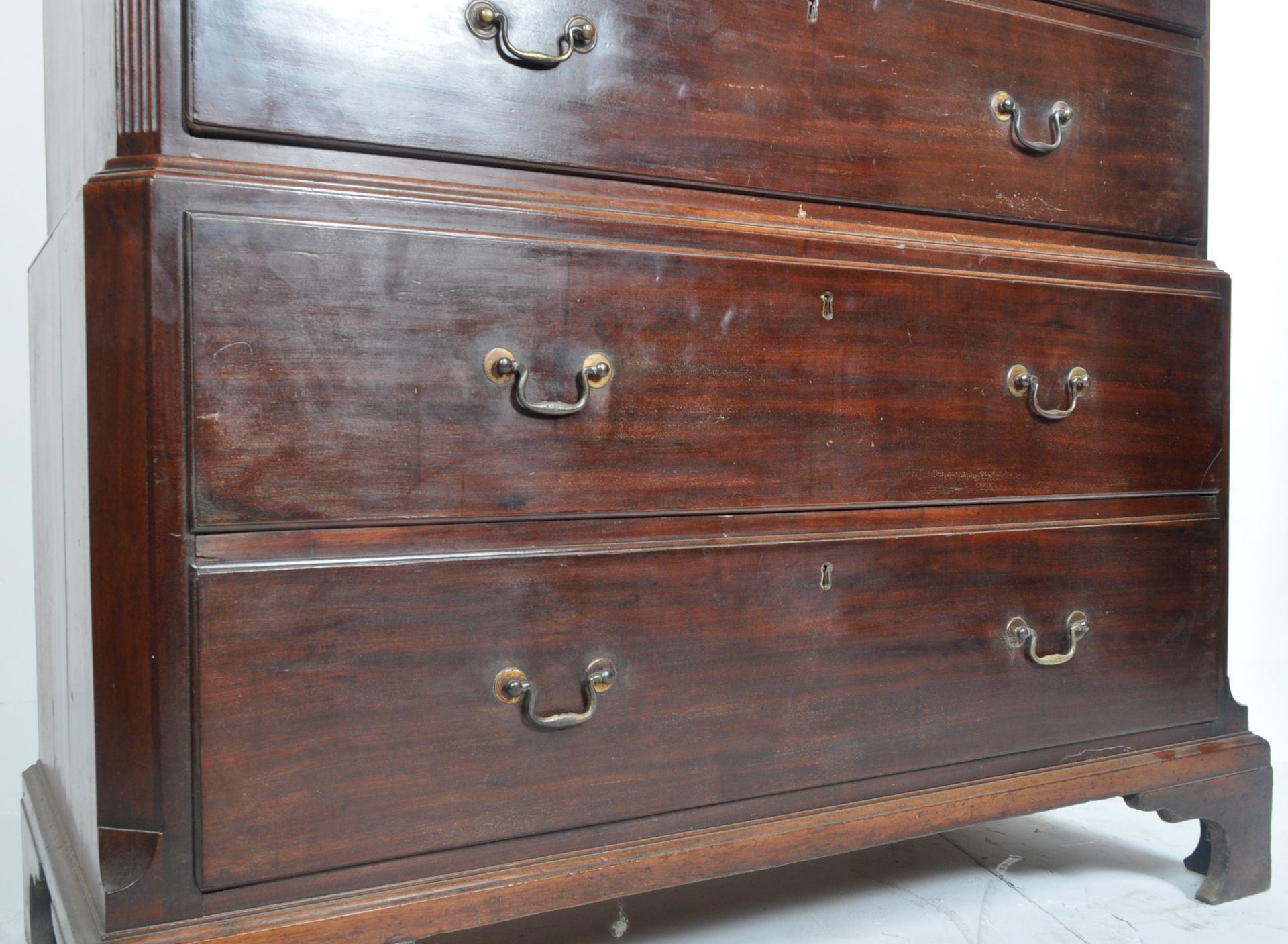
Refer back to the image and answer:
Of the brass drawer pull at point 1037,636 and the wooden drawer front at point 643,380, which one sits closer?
the wooden drawer front at point 643,380

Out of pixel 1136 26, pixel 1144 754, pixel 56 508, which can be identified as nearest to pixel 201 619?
pixel 56 508

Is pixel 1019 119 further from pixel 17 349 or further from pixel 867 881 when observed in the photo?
pixel 17 349

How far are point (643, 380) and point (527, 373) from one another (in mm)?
121

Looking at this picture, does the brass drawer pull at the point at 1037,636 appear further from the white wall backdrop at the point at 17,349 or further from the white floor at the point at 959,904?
the white wall backdrop at the point at 17,349

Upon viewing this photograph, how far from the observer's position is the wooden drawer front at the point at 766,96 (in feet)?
3.22

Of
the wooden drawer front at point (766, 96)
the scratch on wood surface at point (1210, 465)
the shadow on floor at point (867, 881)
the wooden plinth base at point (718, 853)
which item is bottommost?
the shadow on floor at point (867, 881)

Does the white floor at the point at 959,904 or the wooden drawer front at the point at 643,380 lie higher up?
the wooden drawer front at the point at 643,380

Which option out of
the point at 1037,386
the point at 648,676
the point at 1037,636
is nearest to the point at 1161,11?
the point at 1037,386

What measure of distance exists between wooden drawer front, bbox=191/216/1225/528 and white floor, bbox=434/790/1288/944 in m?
0.51

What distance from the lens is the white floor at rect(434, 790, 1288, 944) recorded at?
1.43 meters

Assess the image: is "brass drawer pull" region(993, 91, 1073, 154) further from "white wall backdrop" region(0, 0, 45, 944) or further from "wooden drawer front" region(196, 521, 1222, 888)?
"white wall backdrop" region(0, 0, 45, 944)

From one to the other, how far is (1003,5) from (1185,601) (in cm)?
76

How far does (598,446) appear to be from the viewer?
3.60 ft

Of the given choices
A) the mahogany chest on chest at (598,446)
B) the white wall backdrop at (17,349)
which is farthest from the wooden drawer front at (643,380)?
the white wall backdrop at (17,349)
